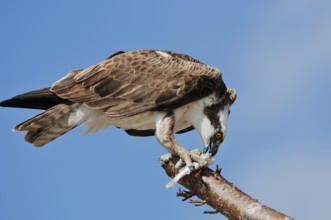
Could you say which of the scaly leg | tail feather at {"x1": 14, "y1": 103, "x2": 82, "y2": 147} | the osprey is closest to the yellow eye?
the osprey

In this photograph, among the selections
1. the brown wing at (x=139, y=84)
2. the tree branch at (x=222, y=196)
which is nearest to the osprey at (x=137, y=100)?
the brown wing at (x=139, y=84)

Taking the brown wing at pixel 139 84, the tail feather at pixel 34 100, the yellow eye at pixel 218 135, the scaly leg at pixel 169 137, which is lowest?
the scaly leg at pixel 169 137

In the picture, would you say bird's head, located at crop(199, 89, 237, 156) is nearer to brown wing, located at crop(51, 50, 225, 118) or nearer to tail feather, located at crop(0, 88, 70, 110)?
brown wing, located at crop(51, 50, 225, 118)

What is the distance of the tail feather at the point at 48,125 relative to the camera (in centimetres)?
1001

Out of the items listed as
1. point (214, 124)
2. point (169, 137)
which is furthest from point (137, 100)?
point (214, 124)

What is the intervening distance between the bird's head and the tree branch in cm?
107

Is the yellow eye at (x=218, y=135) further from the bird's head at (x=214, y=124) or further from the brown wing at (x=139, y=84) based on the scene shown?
the brown wing at (x=139, y=84)

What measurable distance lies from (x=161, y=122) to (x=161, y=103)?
0.30 meters

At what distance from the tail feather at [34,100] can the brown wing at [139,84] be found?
0.14m

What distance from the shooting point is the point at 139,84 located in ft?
32.9

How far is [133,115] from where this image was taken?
990 centimetres

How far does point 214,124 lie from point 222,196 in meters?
2.36

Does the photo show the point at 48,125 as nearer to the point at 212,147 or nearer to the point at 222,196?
the point at 212,147

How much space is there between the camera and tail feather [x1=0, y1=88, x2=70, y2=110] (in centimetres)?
1008
